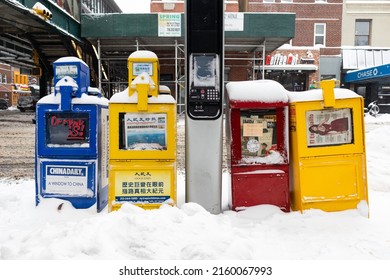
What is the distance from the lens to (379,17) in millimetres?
26125

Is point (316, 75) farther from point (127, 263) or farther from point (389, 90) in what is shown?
point (127, 263)

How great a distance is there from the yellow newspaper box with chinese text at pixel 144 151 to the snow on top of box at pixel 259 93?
679 millimetres

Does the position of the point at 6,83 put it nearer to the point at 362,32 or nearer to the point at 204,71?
the point at 362,32

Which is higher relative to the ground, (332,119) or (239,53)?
(239,53)

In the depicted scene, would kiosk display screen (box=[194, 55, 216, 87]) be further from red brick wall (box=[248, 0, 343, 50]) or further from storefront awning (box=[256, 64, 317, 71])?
red brick wall (box=[248, 0, 343, 50])

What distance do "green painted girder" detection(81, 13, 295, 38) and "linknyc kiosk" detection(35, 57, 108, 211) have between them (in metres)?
11.4

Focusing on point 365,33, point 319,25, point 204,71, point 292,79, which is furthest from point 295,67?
point 204,71

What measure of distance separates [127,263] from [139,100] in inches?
67.7

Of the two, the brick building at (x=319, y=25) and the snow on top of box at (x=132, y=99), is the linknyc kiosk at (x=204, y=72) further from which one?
the brick building at (x=319, y=25)

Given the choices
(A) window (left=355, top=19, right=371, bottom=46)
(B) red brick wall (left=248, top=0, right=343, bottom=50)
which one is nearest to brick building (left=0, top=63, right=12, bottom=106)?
(B) red brick wall (left=248, top=0, right=343, bottom=50)

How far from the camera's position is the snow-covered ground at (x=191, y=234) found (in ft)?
8.69

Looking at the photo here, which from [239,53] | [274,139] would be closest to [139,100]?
[274,139]

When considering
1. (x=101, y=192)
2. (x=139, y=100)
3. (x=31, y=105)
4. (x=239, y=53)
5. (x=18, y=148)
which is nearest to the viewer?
(x=139, y=100)

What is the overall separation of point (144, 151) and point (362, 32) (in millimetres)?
27519
